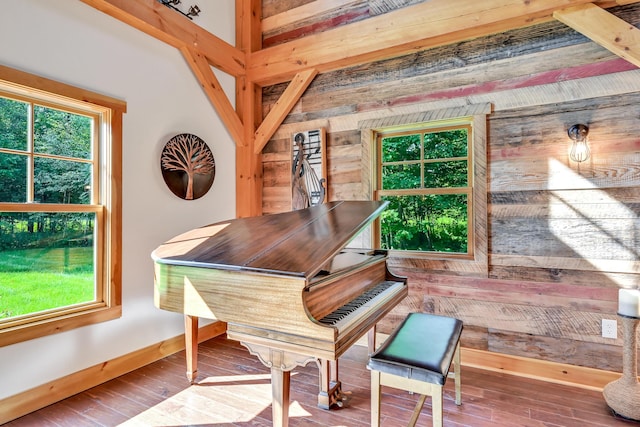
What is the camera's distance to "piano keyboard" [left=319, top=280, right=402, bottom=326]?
1.71m

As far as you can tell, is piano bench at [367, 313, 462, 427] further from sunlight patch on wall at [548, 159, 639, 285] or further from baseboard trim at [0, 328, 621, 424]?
sunlight patch on wall at [548, 159, 639, 285]

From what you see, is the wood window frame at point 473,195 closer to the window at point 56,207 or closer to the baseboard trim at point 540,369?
the baseboard trim at point 540,369

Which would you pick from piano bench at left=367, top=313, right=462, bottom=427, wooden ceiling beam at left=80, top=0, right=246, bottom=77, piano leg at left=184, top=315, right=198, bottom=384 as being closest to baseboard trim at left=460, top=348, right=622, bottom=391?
piano bench at left=367, top=313, right=462, bottom=427

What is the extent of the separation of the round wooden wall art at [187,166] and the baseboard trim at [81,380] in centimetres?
142

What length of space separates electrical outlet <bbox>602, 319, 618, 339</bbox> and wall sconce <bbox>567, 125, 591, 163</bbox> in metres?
1.21

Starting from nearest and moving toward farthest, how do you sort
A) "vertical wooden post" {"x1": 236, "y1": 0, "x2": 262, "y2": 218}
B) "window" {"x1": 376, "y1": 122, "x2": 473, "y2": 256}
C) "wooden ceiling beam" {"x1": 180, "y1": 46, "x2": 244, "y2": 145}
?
"window" {"x1": 376, "y1": 122, "x2": 473, "y2": 256} < "wooden ceiling beam" {"x1": 180, "y1": 46, "x2": 244, "y2": 145} < "vertical wooden post" {"x1": 236, "y1": 0, "x2": 262, "y2": 218}

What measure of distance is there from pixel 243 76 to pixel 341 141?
1.43 meters

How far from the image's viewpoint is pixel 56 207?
256cm

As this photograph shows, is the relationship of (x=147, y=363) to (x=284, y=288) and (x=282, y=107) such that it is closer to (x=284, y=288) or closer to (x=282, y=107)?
(x=284, y=288)

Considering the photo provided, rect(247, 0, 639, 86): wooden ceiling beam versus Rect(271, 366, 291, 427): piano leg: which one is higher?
Rect(247, 0, 639, 86): wooden ceiling beam

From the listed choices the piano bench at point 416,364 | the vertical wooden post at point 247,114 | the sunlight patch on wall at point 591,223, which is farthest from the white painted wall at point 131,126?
the sunlight patch on wall at point 591,223

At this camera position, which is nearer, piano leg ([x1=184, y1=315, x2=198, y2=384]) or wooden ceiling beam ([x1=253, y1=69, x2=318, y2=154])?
piano leg ([x1=184, y1=315, x2=198, y2=384])

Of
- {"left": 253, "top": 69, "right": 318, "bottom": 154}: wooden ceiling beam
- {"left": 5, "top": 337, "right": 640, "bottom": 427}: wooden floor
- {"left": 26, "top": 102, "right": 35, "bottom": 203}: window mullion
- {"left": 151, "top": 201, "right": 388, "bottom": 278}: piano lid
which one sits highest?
{"left": 253, "top": 69, "right": 318, "bottom": 154}: wooden ceiling beam

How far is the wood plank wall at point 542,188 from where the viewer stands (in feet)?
8.46
